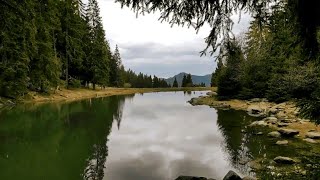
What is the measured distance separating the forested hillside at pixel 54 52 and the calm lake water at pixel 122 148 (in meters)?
7.35

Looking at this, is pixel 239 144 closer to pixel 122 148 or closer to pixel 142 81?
pixel 122 148

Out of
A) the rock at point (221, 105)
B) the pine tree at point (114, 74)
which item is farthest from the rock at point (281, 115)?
the pine tree at point (114, 74)

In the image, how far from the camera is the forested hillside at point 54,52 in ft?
120

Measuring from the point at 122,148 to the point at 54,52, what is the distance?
35960mm

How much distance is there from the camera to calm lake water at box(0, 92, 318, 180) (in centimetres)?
1390

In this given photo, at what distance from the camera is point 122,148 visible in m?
18.4

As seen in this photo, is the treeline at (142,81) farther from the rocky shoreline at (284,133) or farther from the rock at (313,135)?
the rock at (313,135)

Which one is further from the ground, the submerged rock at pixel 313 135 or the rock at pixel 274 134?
the submerged rock at pixel 313 135

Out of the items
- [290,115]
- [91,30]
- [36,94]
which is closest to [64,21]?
[91,30]

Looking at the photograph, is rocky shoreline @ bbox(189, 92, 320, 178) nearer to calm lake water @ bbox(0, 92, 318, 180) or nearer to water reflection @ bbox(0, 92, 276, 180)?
calm lake water @ bbox(0, 92, 318, 180)

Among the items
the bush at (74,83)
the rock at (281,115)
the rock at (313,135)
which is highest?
the bush at (74,83)

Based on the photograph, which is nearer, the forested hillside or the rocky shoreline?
the rocky shoreline

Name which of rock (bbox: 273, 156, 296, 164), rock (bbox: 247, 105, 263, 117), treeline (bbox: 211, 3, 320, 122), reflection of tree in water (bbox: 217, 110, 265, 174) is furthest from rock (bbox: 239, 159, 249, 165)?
rock (bbox: 247, 105, 263, 117)

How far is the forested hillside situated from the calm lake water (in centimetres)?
735
